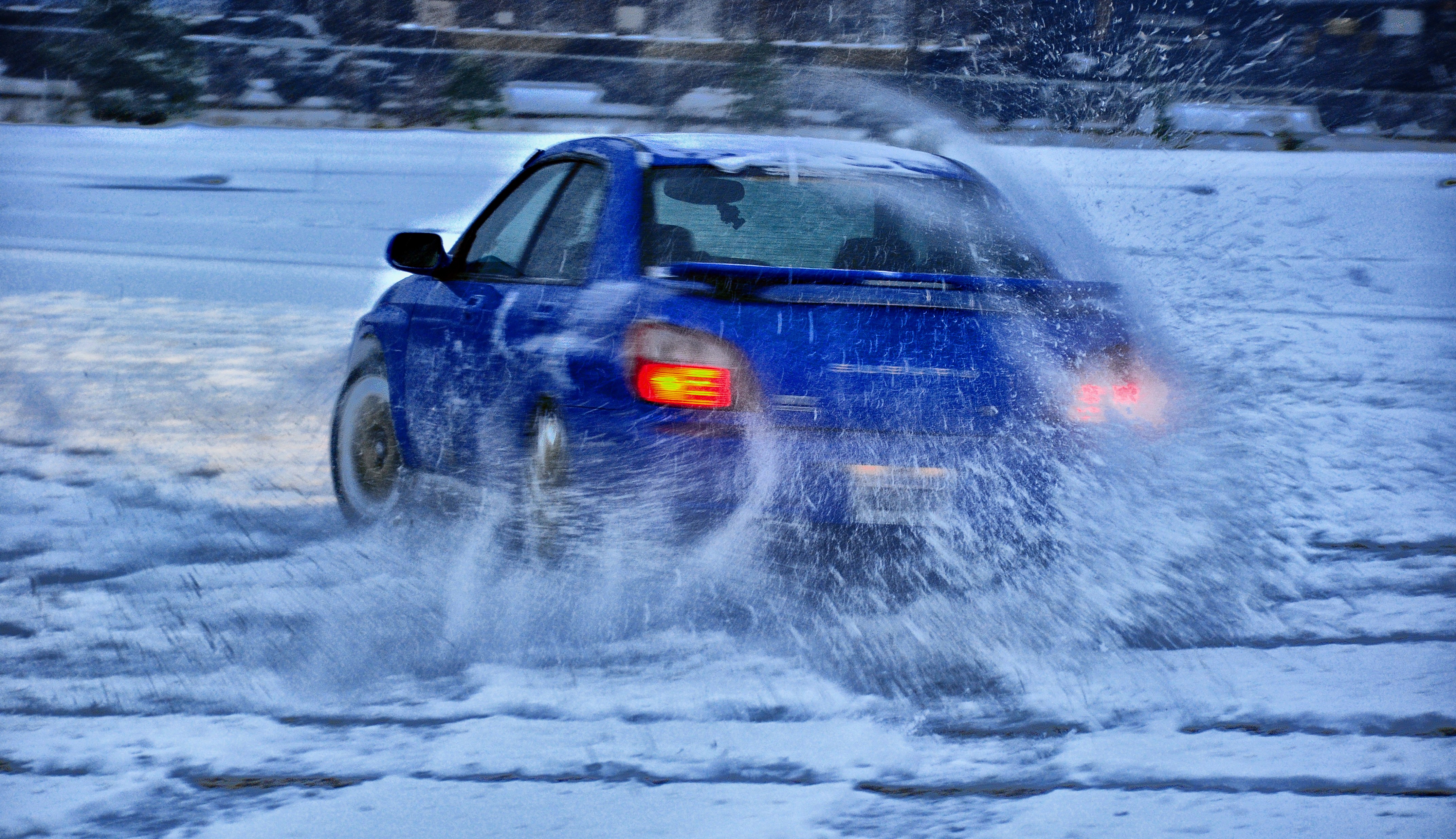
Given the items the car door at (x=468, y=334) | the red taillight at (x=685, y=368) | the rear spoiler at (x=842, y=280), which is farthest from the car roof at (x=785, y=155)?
the red taillight at (x=685, y=368)

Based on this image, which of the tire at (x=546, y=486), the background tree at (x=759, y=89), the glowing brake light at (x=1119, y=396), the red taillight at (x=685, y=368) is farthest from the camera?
the background tree at (x=759, y=89)

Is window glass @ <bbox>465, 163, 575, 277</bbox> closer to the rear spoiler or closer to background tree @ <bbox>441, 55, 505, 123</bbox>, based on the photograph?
the rear spoiler

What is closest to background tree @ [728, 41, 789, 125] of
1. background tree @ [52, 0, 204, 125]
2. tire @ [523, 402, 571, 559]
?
background tree @ [52, 0, 204, 125]

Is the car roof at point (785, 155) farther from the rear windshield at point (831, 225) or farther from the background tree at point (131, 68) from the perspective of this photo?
the background tree at point (131, 68)

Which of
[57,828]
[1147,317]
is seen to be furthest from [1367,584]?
[57,828]

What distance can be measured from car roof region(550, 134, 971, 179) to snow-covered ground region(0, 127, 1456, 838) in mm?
580

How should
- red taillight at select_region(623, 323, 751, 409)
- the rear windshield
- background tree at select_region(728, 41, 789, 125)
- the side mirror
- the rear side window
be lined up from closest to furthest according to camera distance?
red taillight at select_region(623, 323, 751, 409) < the rear windshield < the rear side window < the side mirror < background tree at select_region(728, 41, 789, 125)

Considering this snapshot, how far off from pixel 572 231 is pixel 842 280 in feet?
3.65

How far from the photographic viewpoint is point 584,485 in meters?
4.24

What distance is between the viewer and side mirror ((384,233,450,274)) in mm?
5363

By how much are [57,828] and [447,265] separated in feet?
9.44

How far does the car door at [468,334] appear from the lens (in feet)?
15.9

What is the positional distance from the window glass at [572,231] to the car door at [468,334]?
0.29ft

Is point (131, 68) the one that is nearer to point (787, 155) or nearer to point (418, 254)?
point (418, 254)
